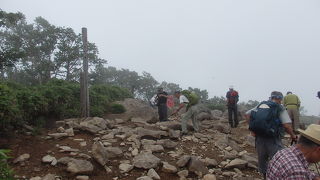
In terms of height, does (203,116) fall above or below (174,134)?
above

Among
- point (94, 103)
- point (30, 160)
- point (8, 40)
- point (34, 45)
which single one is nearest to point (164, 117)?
point (94, 103)

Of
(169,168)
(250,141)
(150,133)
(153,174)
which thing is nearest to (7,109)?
(153,174)

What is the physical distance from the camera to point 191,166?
6.63m

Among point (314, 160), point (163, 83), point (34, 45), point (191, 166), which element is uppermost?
point (34, 45)

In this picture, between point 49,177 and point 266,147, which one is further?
point 49,177

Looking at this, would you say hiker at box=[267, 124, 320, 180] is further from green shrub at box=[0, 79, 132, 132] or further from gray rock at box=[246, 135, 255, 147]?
gray rock at box=[246, 135, 255, 147]

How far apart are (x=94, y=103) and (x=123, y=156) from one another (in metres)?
6.13

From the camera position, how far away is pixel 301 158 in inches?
98.3

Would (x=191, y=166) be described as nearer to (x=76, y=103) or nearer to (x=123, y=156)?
(x=123, y=156)

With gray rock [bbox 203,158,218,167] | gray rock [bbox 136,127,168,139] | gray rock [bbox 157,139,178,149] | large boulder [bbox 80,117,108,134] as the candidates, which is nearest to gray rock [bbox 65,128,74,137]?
large boulder [bbox 80,117,108,134]

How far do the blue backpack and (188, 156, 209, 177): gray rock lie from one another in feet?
Answer: 6.35

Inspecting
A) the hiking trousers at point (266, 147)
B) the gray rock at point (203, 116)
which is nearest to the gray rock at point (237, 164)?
the hiking trousers at point (266, 147)

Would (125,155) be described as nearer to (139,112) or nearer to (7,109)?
(7,109)

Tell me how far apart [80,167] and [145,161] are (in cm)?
142
